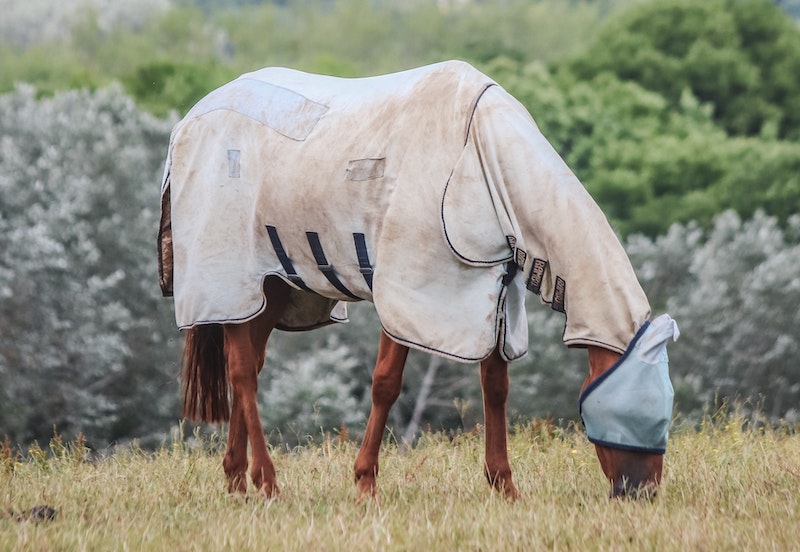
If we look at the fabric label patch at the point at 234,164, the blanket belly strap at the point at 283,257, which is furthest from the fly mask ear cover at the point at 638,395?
the fabric label patch at the point at 234,164

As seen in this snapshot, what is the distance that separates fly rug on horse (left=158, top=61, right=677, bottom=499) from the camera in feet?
16.7

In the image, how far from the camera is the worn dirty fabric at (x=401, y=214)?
17.0 feet

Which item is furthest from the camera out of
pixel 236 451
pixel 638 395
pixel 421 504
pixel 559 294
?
pixel 236 451

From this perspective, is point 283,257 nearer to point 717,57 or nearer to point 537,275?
point 537,275

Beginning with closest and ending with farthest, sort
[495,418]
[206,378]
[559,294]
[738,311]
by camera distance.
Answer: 1. [559,294]
2. [495,418]
3. [206,378]
4. [738,311]

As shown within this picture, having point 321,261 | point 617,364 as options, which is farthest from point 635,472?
point 321,261

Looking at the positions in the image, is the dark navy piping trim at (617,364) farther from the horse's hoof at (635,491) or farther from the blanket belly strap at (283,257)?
the blanket belly strap at (283,257)

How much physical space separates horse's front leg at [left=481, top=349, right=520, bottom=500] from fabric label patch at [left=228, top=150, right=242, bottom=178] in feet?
5.17

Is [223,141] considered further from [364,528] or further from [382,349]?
[364,528]

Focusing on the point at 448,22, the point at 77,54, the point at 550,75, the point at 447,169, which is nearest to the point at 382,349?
the point at 447,169

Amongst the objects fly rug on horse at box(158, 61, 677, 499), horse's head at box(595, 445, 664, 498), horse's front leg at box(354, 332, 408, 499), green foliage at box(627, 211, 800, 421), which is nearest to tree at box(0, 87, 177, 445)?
green foliage at box(627, 211, 800, 421)

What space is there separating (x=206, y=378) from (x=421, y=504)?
1.85 m

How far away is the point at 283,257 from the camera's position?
19.8ft

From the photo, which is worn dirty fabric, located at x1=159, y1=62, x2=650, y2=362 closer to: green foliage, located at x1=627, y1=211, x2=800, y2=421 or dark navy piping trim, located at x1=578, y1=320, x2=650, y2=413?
dark navy piping trim, located at x1=578, y1=320, x2=650, y2=413
